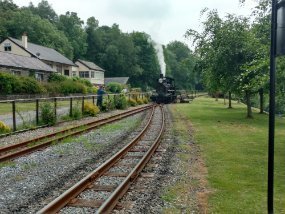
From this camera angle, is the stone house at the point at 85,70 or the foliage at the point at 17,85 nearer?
the foliage at the point at 17,85

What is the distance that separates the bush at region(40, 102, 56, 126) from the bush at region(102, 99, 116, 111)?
33.9 ft

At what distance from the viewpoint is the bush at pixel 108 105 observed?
1187 inches

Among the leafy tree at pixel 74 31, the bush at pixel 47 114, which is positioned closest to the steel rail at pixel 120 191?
the bush at pixel 47 114

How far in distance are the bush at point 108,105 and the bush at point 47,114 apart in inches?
406

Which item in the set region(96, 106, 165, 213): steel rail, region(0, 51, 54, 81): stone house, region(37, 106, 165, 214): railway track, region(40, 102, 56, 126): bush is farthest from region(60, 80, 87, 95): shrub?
region(96, 106, 165, 213): steel rail

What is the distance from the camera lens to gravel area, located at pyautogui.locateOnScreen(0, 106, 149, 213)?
724 centimetres

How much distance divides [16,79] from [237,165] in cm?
3281

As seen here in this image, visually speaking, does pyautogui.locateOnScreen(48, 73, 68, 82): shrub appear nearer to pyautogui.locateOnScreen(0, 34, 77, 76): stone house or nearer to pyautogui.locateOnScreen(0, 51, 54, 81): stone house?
pyautogui.locateOnScreen(0, 51, 54, 81): stone house

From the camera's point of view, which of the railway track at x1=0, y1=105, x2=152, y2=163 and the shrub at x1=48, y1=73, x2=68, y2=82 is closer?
the railway track at x1=0, y1=105, x2=152, y2=163

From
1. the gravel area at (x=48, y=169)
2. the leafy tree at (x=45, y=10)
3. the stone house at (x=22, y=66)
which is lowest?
the gravel area at (x=48, y=169)

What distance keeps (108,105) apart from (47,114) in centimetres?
1161

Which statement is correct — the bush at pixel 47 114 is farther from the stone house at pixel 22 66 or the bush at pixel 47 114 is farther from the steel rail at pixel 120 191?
the stone house at pixel 22 66

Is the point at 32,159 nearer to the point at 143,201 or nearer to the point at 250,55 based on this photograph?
the point at 143,201

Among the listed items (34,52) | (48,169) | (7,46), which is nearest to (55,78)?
(34,52)
